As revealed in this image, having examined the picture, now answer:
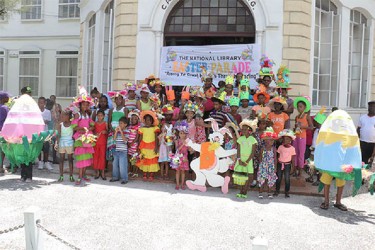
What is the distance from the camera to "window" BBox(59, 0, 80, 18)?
1769 cm

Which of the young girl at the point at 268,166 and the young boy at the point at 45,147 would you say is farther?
the young boy at the point at 45,147

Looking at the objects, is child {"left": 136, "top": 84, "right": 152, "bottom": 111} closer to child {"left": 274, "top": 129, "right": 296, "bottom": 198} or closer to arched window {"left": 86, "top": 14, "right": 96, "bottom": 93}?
child {"left": 274, "top": 129, "right": 296, "bottom": 198}

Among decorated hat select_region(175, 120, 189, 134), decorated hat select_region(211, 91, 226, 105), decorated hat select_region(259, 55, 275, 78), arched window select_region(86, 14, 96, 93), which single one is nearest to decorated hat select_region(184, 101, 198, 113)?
decorated hat select_region(175, 120, 189, 134)

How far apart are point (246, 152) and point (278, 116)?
1.05 metres

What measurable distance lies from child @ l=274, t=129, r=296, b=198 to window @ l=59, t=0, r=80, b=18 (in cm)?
1356

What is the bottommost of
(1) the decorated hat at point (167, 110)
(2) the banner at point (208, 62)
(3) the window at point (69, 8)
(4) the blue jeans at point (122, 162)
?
(4) the blue jeans at point (122, 162)

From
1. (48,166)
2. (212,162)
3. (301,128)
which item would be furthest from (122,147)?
(301,128)

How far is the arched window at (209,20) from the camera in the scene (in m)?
9.81

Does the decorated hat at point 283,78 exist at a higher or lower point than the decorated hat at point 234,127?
higher

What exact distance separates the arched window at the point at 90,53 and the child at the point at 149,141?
18.0ft

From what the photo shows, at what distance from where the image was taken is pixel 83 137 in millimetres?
Answer: 7445

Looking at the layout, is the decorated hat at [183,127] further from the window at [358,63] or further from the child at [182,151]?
the window at [358,63]

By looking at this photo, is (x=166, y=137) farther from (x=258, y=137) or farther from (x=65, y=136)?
(x=65, y=136)

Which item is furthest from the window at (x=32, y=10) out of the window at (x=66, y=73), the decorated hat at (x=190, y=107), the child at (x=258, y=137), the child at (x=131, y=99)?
the child at (x=258, y=137)
